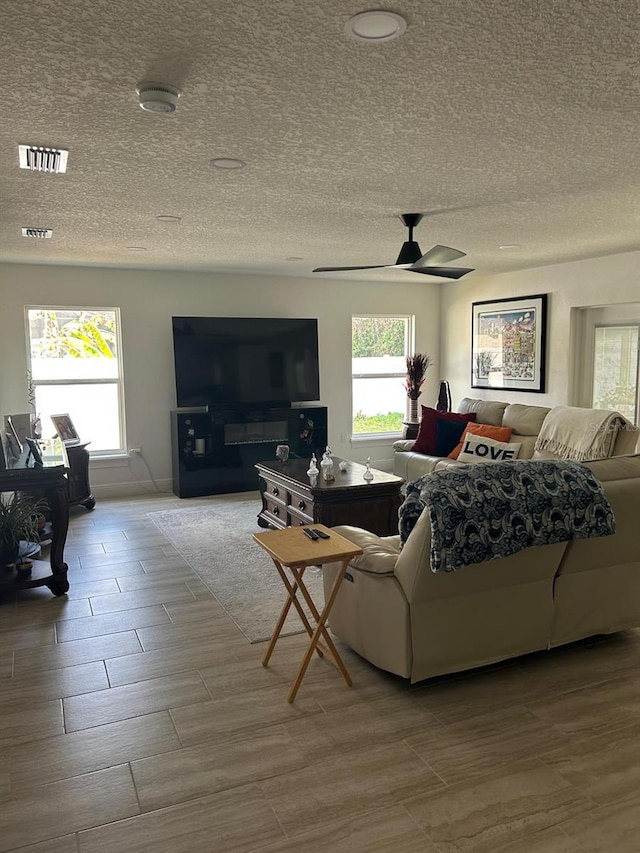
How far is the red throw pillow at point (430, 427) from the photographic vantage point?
6.61 metres

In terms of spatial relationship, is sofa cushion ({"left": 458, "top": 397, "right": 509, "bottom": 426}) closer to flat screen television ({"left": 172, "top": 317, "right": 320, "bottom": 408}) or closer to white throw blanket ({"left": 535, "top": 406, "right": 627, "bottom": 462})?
white throw blanket ({"left": 535, "top": 406, "right": 627, "bottom": 462})

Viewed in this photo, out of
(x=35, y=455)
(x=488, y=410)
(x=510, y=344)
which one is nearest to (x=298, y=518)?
(x=35, y=455)

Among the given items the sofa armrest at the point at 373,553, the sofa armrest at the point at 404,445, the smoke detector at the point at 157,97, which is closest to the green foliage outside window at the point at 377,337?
the sofa armrest at the point at 404,445

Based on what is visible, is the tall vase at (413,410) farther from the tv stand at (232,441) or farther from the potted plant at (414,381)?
the tv stand at (232,441)

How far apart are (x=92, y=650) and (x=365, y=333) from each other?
5706 millimetres

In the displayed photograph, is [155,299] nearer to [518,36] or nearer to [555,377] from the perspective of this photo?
[555,377]

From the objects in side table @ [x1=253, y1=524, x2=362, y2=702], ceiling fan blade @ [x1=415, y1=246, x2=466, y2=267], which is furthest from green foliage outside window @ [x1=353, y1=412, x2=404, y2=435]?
side table @ [x1=253, y1=524, x2=362, y2=702]

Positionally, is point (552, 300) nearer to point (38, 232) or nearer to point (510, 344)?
point (510, 344)

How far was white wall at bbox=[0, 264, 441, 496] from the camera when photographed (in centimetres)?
657

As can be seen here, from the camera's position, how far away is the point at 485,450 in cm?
607

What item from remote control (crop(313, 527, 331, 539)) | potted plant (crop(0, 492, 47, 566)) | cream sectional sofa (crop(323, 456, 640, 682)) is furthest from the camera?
potted plant (crop(0, 492, 47, 566))

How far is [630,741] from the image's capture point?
2.56 m

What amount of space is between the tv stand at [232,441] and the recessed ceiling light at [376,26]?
518 cm

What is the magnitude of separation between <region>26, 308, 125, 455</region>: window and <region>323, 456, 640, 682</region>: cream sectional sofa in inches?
176
